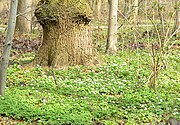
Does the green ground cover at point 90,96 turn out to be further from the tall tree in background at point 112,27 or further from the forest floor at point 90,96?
the tall tree in background at point 112,27

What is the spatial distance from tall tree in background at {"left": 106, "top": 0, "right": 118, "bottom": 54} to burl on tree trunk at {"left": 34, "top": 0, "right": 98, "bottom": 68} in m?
2.16

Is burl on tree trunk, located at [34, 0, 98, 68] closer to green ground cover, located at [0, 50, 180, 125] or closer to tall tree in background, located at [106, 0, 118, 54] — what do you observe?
green ground cover, located at [0, 50, 180, 125]

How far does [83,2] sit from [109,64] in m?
1.68

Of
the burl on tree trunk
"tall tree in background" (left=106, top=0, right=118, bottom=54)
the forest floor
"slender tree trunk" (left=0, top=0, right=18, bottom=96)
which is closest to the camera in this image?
the forest floor

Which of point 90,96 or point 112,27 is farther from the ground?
point 112,27

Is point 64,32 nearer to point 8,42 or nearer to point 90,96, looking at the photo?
point 90,96

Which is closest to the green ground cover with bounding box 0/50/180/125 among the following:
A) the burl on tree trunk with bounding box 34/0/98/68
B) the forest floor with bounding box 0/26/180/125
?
the forest floor with bounding box 0/26/180/125

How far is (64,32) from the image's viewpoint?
27.1 feet

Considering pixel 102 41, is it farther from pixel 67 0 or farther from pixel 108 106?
pixel 108 106

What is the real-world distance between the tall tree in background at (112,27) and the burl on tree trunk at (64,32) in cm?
216

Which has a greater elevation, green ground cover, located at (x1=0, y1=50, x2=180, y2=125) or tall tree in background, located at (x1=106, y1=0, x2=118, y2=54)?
tall tree in background, located at (x1=106, y1=0, x2=118, y2=54)

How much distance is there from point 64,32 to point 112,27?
2786 millimetres

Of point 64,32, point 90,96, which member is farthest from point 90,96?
point 64,32

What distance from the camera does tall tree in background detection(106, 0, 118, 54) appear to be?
10.4 meters
